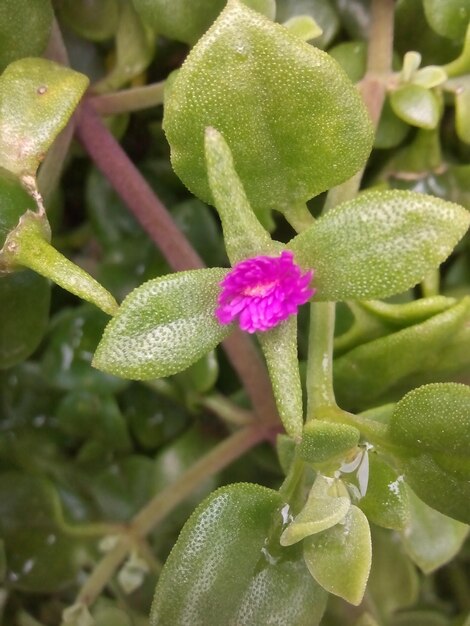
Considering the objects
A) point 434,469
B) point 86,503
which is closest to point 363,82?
point 434,469

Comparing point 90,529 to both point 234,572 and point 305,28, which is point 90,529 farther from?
point 305,28

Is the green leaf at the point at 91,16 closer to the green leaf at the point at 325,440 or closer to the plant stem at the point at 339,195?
the plant stem at the point at 339,195

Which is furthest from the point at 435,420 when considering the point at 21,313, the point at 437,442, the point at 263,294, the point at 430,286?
the point at 21,313

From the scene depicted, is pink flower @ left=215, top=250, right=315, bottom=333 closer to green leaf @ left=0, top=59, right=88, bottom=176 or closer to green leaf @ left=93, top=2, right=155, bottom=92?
green leaf @ left=0, top=59, right=88, bottom=176

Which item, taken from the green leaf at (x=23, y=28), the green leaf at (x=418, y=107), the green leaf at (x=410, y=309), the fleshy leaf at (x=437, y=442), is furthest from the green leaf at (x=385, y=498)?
the green leaf at (x=23, y=28)

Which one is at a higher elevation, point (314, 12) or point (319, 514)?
point (314, 12)

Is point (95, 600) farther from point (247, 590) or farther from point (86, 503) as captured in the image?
point (247, 590)
